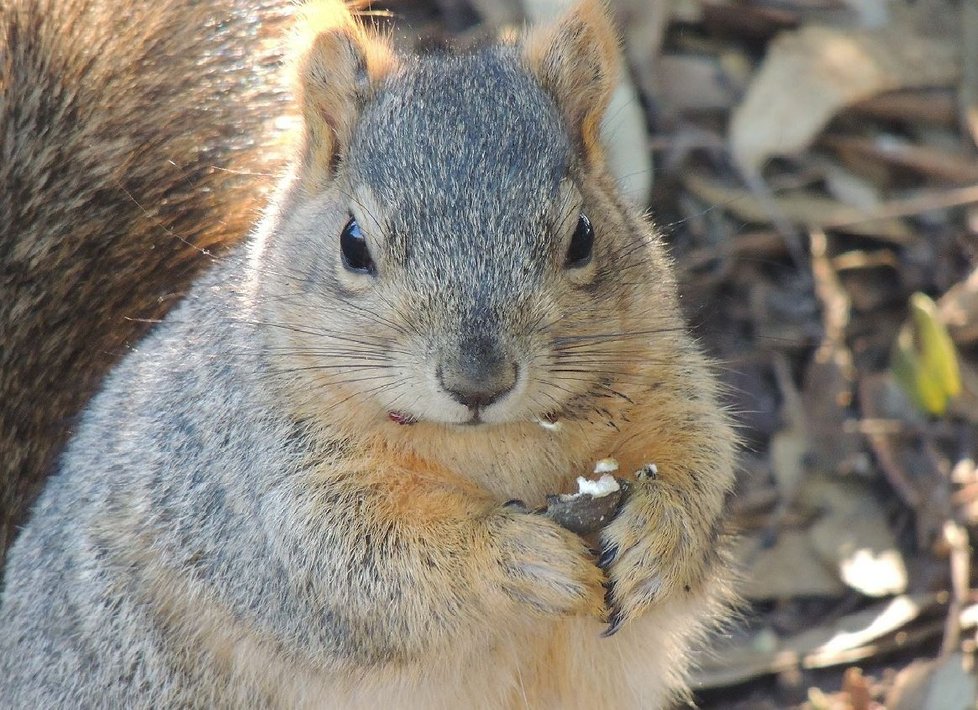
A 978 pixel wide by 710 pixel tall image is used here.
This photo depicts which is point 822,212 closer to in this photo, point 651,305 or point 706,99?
point 706,99

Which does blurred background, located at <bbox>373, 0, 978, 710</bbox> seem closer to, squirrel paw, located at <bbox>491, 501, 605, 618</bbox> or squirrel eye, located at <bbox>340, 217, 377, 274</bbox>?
squirrel paw, located at <bbox>491, 501, 605, 618</bbox>

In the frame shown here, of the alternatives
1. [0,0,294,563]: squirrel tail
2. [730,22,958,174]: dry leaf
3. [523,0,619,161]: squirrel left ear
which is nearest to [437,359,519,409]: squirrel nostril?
[523,0,619,161]: squirrel left ear

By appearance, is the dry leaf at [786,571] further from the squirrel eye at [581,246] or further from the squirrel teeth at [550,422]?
the squirrel eye at [581,246]

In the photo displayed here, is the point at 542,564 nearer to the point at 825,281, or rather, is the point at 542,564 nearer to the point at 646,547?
the point at 646,547

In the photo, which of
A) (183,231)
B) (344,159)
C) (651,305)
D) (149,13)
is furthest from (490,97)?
(149,13)

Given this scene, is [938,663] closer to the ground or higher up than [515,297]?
closer to the ground

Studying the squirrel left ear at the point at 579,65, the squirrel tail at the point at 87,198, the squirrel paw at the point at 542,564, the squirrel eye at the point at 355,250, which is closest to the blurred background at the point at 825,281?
the squirrel tail at the point at 87,198

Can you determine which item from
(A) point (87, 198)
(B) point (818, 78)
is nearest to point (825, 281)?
(B) point (818, 78)
